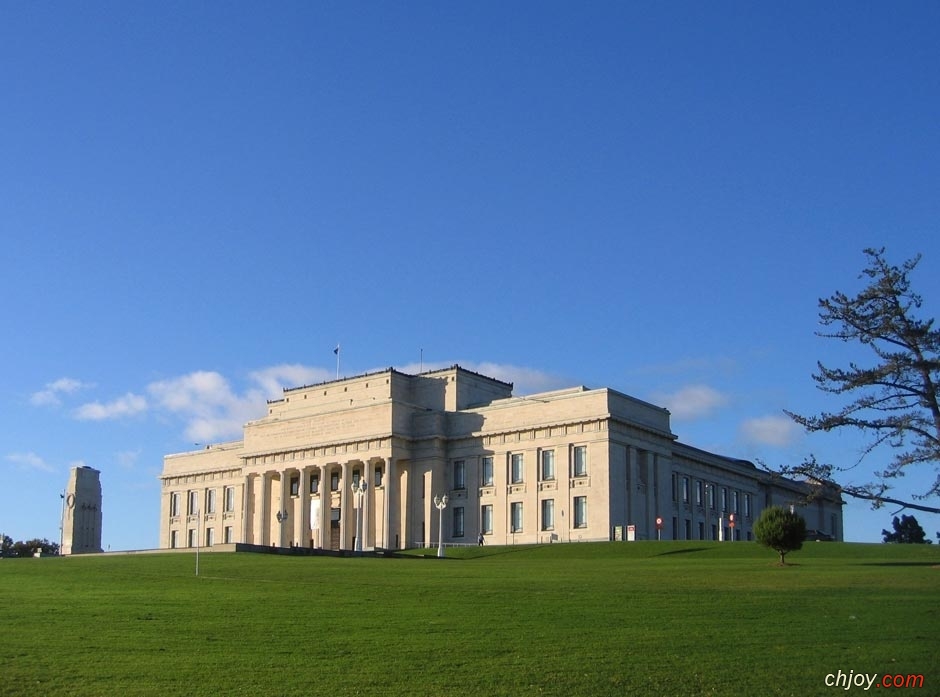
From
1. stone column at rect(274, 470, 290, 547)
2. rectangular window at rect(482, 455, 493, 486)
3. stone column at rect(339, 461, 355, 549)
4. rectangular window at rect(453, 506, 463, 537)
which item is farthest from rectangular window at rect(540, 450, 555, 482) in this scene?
stone column at rect(274, 470, 290, 547)

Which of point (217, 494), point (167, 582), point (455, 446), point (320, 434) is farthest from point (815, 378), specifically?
point (217, 494)

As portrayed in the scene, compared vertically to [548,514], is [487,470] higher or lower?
higher

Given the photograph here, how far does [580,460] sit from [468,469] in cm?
1070

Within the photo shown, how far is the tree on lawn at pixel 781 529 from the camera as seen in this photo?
50938 mm

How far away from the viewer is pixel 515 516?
92500 mm

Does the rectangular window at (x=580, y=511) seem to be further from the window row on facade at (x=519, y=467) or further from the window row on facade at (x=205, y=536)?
the window row on facade at (x=205, y=536)

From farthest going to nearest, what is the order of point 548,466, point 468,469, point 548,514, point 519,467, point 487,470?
1. point 468,469
2. point 487,470
3. point 519,467
4. point 548,466
5. point 548,514

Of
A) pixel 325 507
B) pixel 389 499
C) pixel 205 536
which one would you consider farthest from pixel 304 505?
pixel 205 536

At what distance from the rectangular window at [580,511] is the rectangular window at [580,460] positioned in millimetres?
1803

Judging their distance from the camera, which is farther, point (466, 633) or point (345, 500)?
point (345, 500)

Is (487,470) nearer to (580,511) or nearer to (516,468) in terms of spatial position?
(516,468)

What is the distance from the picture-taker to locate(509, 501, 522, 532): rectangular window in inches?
3617

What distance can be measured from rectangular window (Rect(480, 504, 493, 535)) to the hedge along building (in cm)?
13

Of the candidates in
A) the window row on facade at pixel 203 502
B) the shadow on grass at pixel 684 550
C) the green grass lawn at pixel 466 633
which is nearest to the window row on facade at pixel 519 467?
the shadow on grass at pixel 684 550
